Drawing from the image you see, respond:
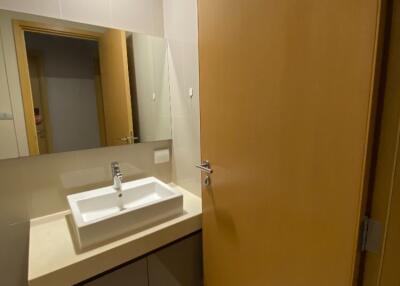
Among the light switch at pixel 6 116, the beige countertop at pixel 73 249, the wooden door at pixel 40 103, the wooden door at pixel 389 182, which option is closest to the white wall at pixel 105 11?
the wooden door at pixel 40 103

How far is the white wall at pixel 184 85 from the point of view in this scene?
4.49 feet

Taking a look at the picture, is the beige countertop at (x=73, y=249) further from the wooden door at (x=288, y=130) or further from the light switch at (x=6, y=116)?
the light switch at (x=6, y=116)

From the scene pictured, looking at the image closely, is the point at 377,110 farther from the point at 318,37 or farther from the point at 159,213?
the point at 159,213

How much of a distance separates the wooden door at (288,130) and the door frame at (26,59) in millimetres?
802

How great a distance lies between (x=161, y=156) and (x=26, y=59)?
952 millimetres

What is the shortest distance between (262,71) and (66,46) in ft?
3.69

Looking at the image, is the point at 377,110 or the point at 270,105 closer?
the point at 377,110

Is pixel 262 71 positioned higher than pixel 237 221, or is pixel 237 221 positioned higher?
pixel 262 71

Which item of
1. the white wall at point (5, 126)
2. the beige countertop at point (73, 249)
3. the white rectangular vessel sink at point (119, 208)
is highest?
the white wall at point (5, 126)

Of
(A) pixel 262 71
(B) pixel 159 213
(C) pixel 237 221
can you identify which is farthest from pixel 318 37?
(B) pixel 159 213

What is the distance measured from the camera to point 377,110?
1.96 feet

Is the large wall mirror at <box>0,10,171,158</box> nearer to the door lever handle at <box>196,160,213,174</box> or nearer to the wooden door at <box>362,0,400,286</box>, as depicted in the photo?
the door lever handle at <box>196,160,213,174</box>

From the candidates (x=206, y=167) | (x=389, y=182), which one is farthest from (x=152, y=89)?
(x=389, y=182)

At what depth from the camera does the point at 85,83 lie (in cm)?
138
